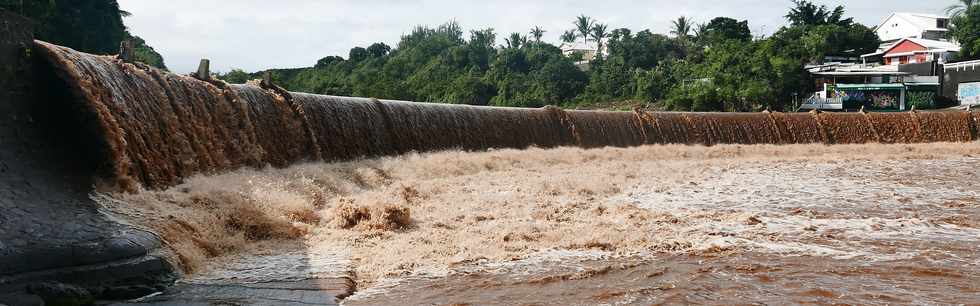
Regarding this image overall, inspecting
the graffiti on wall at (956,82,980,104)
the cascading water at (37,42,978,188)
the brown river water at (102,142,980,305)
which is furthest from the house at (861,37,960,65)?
the brown river water at (102,142,980,305)

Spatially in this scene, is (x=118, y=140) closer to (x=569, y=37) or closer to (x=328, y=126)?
(x=328, y=126)

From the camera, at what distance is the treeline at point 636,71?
160 ft

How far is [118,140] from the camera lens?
9094mm

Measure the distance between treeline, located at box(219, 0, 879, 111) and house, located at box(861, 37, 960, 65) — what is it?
145 cm

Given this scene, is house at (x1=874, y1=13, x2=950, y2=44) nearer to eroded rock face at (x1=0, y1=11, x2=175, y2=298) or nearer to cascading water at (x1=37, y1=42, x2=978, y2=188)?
cascading water at (x1=37, y1=42, x2=978, y2=188)

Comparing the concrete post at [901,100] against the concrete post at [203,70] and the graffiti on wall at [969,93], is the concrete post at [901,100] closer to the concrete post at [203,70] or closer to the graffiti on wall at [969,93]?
the graffiti on wall at [969,93]

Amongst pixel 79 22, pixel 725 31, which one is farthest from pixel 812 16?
pixel 79 22

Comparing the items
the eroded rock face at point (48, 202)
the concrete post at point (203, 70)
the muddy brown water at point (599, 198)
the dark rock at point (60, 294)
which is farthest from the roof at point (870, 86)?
the dark rock at point (60, 294)

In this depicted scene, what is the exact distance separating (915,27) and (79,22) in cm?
6745

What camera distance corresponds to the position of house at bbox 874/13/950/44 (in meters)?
70.5

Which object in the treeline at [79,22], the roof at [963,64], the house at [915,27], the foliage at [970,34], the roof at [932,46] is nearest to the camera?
the treeline at [79,22]

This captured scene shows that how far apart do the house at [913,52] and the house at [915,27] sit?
13.9 metres

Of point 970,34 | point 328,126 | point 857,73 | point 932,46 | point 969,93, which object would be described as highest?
point 970,34

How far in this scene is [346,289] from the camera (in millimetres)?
6676
